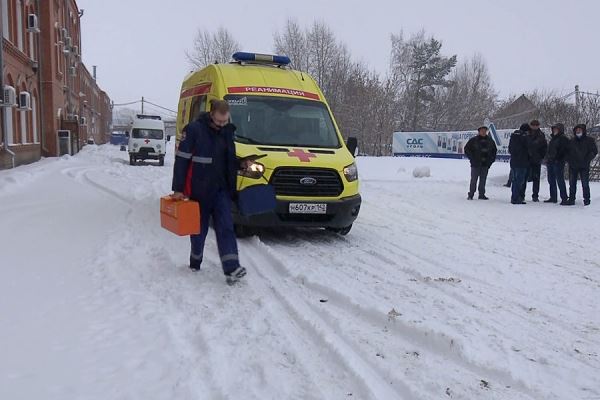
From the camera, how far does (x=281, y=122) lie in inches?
317

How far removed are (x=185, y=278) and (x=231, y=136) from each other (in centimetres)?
151

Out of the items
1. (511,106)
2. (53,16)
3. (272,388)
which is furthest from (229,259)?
(511,106)

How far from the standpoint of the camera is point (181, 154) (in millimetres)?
5270

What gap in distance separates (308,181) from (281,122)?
54.7 inches

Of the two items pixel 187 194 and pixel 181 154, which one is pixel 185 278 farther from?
pixel 181 154

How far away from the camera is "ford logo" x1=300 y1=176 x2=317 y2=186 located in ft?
23.2

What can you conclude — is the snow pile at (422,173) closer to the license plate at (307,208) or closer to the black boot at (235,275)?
the license plate at (307,208)

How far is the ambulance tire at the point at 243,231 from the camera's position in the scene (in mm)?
7496

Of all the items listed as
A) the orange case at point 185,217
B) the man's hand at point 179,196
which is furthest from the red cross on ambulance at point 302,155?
the orange case at point 185,217

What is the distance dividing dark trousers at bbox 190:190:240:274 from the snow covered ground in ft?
0.85

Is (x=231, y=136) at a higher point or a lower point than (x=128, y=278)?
higher

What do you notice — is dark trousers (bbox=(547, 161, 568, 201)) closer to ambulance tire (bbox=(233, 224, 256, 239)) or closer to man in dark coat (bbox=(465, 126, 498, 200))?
man in dark coat (bbox=(465, 126, 498, 200))

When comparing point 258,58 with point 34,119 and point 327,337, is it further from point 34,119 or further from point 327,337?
point 34,119

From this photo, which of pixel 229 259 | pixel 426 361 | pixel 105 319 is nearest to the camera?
pixel 426 361
